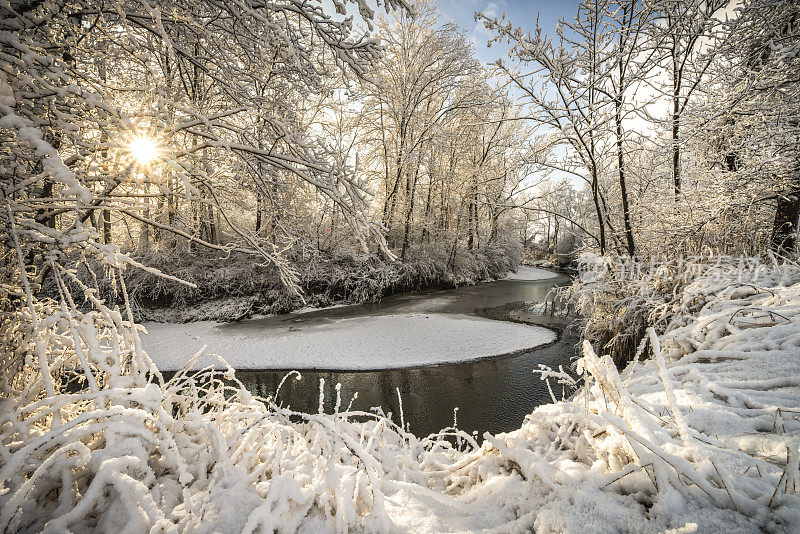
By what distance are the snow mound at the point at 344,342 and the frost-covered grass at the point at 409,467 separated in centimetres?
495

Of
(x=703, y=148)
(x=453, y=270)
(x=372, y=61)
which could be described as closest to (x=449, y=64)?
(x=453, y=270)

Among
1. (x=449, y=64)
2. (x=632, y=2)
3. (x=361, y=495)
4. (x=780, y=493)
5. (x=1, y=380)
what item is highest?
(x=449, y=64)

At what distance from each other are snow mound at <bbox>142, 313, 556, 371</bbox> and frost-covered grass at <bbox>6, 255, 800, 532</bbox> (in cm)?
495

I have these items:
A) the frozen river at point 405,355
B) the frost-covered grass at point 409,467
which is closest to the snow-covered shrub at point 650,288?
the frozen river at point 405,355

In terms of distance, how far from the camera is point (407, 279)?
43.7ft

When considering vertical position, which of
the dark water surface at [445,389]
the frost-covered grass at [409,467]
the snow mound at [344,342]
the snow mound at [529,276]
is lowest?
the dark water surface at [445,389]

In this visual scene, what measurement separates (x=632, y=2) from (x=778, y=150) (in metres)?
2.26

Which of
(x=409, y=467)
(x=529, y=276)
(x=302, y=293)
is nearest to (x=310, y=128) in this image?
(x=302, y=293)

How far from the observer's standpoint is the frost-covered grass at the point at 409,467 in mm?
794

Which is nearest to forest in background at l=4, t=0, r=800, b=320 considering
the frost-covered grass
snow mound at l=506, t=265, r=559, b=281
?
the frost-covered grass

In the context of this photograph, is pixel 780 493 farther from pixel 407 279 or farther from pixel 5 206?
pixel 407 279

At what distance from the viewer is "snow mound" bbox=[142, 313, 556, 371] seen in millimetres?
6391

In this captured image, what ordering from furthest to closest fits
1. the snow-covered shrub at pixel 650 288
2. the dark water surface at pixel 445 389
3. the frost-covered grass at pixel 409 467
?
the dark water surface at pixel 445 389 < the snow-covered shrub at pixel 650 288 < the frost-covered grass at pixel 409 467

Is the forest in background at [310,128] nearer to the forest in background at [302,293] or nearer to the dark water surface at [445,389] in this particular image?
the forest in background at [302,293]
